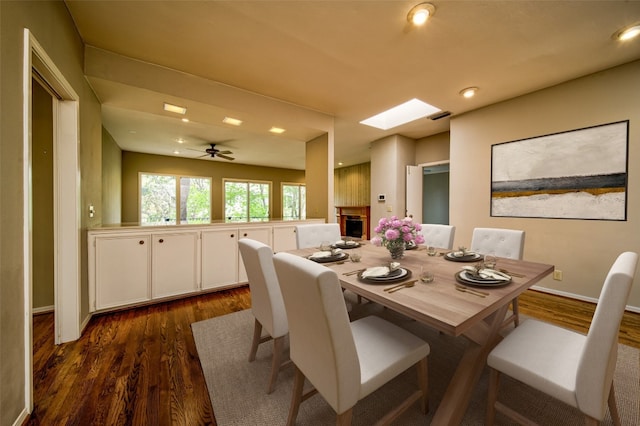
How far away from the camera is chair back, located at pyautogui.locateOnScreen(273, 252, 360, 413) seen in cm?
85

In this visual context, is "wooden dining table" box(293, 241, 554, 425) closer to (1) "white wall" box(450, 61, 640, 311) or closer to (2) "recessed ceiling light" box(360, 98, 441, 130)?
(1) "white wall" box(450, 61, 640, 311)

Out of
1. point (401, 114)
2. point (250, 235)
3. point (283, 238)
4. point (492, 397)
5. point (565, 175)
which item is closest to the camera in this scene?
point (492, 397)

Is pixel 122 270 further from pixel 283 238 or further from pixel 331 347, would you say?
pixel 331 347

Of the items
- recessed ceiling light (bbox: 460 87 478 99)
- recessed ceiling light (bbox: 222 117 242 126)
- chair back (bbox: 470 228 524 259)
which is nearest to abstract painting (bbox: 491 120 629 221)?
recessed ceiling light (bbox: 460 87 478 99)

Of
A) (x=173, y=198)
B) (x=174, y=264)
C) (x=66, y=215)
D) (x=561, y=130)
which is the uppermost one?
(x=561, y=130)

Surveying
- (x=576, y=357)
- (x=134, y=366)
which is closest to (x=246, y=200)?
(x=134, y=366)

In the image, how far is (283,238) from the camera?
372 centimetres

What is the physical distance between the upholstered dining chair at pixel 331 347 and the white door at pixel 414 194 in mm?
3973

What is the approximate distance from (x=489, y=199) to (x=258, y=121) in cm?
350

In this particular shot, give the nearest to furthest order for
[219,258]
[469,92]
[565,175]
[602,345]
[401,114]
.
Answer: [602,345] → [565,175] → [469,92] → [219,258] → [401,114]

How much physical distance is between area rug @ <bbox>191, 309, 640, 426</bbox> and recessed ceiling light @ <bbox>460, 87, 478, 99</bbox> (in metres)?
2.87

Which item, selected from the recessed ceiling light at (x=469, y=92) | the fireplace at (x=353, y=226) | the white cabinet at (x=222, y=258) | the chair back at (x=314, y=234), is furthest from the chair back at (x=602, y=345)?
the fireplace at (x=353, y=226)

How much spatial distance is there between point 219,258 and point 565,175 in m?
4.44

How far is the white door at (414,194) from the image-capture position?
16.1ft
